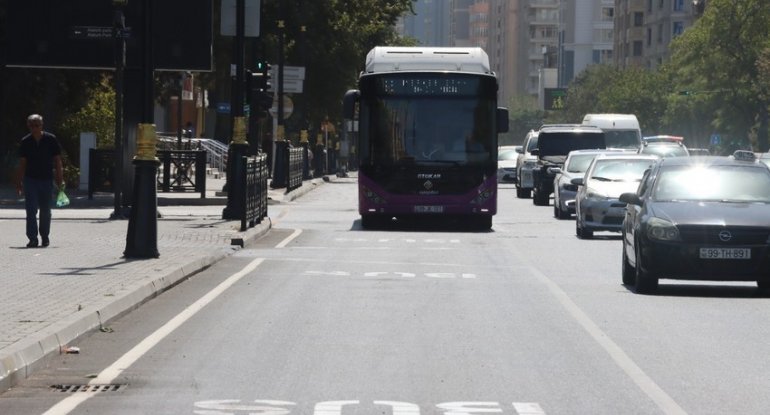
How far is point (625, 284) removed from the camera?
2030 centimetres

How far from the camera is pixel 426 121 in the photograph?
33531 mm

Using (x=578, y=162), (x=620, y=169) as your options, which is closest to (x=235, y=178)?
(x=620, y=169)

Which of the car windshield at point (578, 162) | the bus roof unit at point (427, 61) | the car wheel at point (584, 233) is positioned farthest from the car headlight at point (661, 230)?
the car windshield at point (578, 162)

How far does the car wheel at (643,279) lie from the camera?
18.8m

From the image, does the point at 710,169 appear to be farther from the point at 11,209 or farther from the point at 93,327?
the point at 11,209

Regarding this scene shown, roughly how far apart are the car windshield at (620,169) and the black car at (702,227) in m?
13.5

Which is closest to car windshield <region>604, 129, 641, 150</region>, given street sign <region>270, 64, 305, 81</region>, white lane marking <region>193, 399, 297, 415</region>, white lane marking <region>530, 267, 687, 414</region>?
street sign <region>270, 64, 305, 81</region>

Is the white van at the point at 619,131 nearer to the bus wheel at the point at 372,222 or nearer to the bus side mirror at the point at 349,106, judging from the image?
the bus wheel at the point at 372,222

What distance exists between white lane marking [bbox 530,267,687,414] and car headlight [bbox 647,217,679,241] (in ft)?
3.62

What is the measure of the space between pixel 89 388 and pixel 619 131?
1913 inches

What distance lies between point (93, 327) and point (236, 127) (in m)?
19.0

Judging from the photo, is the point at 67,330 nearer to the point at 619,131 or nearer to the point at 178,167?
the point at 178,167

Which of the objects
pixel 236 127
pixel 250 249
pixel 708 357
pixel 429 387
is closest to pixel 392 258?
pixel 250 249

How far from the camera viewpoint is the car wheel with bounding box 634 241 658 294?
18.8m
